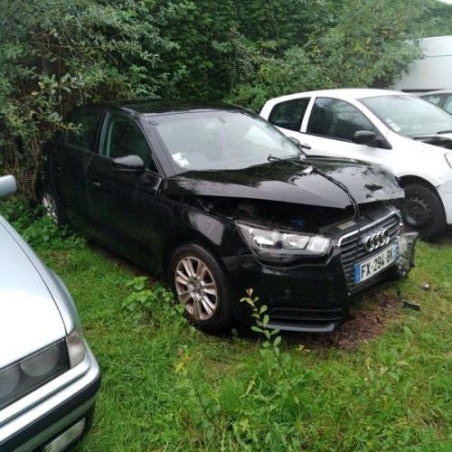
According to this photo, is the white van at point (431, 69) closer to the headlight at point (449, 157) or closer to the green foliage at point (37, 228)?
the headlight at point (449, 157)

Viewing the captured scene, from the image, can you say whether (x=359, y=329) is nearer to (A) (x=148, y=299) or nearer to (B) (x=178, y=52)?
(A) (x=148, y=299)

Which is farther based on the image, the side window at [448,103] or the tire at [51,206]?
the side window at [448,103]

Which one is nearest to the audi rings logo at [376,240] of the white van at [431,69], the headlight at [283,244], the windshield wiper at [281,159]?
the headlight at [283,244]

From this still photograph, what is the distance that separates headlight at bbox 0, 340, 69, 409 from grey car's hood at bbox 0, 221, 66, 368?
28 mm

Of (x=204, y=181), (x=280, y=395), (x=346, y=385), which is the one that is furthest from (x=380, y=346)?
(x=204, y=181)

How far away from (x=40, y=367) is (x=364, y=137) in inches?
159

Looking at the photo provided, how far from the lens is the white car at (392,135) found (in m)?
4.64

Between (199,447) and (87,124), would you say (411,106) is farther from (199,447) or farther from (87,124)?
(199,447)

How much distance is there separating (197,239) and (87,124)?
201 centimetres

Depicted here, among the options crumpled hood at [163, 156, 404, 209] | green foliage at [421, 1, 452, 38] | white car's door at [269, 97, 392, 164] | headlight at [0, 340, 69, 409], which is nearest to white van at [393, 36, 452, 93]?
green foliage at [421, 1, 452, 38]

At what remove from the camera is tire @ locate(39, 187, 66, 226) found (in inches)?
193

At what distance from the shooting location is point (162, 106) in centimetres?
400

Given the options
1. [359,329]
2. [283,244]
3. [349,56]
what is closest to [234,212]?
[283,244]

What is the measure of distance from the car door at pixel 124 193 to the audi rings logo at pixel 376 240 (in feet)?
4.70
